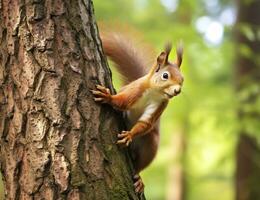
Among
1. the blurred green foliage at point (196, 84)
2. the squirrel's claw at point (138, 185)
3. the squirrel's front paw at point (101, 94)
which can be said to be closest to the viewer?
the squirrel's front paw at point (101, 94)

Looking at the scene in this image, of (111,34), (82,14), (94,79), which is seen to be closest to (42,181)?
(94,79)

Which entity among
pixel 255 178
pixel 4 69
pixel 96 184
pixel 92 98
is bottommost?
pixel 96 184

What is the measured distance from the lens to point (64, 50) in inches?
77.4

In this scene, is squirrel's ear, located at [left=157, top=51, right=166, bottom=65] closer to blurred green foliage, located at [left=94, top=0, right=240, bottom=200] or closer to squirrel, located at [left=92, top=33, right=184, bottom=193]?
squirrel, located at [left=92, top=33, right=184, bottom=193]

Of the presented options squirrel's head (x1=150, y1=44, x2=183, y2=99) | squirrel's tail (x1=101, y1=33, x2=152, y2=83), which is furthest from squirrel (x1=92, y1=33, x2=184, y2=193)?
squirrel's tail (x1=101, y1=33, x2=152, y2=83)

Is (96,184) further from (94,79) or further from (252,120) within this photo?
(252,120)

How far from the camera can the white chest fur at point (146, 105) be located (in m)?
2.16

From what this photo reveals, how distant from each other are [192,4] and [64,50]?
3.11 meters

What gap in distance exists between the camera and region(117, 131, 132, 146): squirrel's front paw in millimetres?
2015

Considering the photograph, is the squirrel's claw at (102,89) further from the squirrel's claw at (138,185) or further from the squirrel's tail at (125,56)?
the squirrel's tail at (125,56)

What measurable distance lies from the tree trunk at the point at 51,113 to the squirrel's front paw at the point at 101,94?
0.08ft

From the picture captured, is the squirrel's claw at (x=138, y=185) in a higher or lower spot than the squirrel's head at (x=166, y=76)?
lower

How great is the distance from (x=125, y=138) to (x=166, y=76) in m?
0.30

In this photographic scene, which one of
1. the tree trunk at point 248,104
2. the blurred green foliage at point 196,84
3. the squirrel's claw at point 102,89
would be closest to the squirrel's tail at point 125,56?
the blurred green foliage at point 196,84
